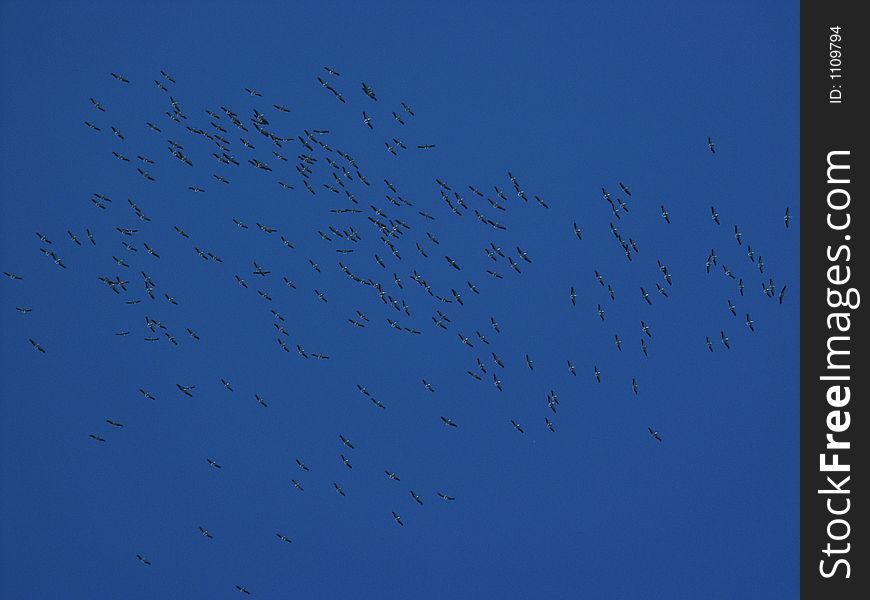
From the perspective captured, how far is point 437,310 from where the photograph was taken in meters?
6.78
